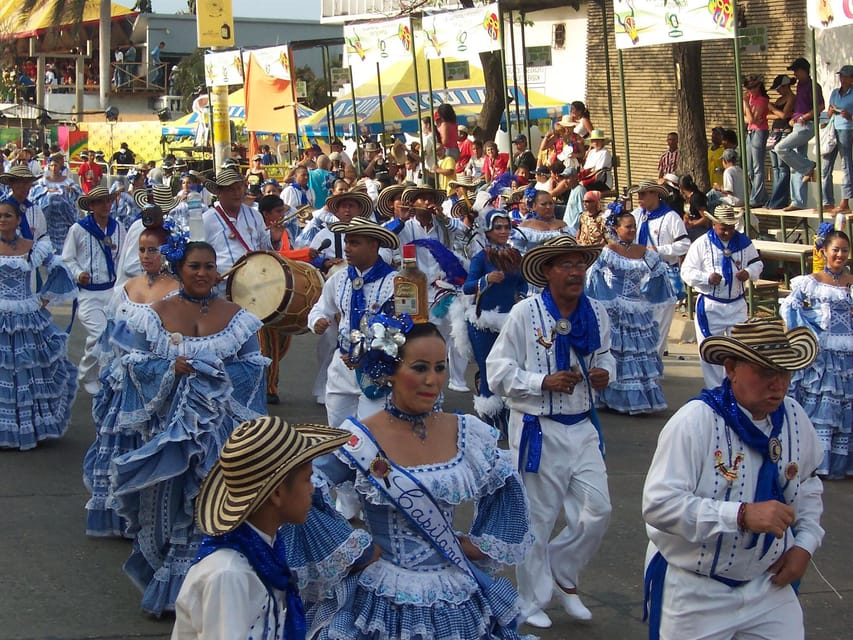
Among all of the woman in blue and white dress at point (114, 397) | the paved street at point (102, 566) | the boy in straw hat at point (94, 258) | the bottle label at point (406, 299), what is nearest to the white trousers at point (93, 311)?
the boy in straw hat at point (94, 258)

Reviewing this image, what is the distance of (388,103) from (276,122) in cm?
228

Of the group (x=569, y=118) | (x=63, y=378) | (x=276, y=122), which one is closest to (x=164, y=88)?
(x=276, y=122)

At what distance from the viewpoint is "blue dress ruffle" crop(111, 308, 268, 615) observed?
6594 mm

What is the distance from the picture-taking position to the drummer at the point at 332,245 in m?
11.4

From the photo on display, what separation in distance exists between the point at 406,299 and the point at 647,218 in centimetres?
761

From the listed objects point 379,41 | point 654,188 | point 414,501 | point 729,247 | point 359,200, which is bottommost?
point 414,501

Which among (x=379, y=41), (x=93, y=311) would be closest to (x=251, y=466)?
(x=93, y=311)

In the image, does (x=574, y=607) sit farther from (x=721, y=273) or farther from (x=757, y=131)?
(x=757, y=131)

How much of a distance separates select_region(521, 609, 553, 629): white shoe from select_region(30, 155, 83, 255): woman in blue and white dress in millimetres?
14484

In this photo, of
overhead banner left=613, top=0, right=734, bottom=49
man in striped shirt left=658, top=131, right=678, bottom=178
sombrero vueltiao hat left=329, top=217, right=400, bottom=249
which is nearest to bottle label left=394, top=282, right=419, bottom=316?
sombrero vueltiao hat left=329, top=217, right=400, bottom=249

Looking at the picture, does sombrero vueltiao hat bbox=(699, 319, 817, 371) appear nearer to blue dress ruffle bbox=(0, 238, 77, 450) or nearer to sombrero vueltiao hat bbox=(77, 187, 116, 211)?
blue dress ruffle bbox=(0, 238, 77, 450)

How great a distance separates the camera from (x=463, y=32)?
1745cm

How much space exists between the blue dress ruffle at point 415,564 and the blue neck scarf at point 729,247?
25.9 ft

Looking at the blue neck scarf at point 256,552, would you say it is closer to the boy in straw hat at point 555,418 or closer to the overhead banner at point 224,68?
the boy in straw hat at point 555,418
